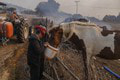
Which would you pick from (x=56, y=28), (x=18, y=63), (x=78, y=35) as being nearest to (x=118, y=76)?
(x=78, y=35)

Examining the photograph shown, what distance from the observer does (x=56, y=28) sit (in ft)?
15.3

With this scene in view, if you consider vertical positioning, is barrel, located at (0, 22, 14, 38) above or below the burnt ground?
above

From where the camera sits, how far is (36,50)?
3.96 meters

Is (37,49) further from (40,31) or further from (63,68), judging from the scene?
(63,68)

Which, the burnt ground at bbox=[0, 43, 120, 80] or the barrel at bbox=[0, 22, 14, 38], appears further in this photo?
the barrel at bbox=[0, 22, 14, 38]

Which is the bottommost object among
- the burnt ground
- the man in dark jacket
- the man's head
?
the burnt ground

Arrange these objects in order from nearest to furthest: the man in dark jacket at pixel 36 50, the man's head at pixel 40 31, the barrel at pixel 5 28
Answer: the man in dark jacket at pixel 36 50, the man's head at pixel 40 31, the barrel at pixel 5 28

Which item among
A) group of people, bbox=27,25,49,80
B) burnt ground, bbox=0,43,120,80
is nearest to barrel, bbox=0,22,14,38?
burnt ground, bbox=0,43,120,80

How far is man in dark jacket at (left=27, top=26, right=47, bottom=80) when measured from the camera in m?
3.98

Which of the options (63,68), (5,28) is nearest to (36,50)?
(63,68)

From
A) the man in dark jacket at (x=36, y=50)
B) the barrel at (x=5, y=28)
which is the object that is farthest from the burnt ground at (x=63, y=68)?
the barrel at (x=5, y=28)

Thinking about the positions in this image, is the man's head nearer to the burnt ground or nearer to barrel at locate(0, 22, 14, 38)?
the burnt ground

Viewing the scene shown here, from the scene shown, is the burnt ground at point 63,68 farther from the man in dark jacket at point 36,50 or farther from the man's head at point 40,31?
the man's head at point 40,31

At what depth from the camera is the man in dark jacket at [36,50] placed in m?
3.98
